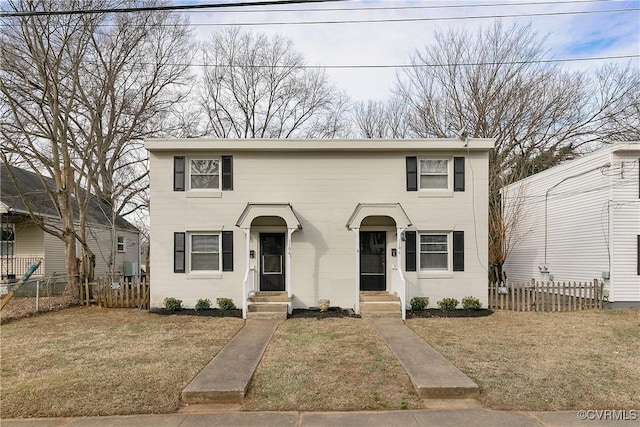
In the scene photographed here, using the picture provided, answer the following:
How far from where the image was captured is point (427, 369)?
6.30 m

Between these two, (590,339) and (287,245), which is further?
(287,245)

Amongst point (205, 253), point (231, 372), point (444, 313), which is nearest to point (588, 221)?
point (444, 313)

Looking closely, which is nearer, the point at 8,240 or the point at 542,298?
the point at 542,298

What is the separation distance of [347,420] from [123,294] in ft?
34.5

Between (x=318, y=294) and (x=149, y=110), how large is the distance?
11.8 meters

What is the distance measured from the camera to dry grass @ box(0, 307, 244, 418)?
514cm

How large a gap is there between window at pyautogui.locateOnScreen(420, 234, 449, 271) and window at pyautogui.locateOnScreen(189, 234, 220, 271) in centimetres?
621

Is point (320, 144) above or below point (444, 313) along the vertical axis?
above

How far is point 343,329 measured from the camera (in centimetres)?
966

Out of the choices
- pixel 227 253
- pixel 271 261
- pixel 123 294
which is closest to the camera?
pixel 227 253

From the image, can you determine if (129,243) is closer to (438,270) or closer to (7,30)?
(7,30)

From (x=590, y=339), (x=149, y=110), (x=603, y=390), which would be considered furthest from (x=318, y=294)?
(x=149, y=110)

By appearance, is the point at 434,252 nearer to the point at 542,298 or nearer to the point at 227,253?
the point at 542,298

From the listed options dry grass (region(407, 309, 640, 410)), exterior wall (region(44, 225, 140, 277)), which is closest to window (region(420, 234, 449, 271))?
dry grass (region(407, 309, 640, 410))
